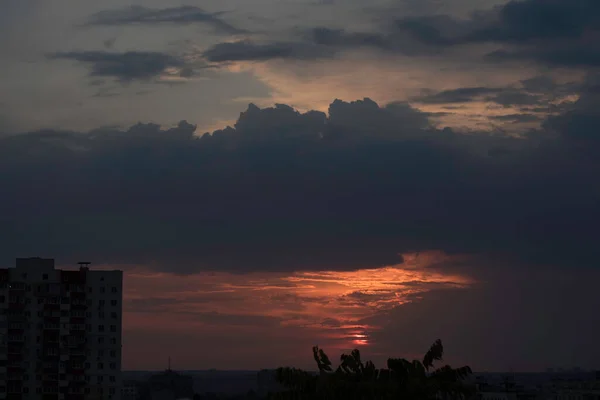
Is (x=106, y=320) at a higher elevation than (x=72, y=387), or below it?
higher

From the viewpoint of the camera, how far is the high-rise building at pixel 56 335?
15750cm

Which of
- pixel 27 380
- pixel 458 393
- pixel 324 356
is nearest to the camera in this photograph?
pixel 458 393

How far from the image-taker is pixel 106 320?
164m

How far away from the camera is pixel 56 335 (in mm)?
160500

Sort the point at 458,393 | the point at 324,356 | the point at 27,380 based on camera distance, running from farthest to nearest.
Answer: the point at 27,380, the point at 324,356, the point at 458,393

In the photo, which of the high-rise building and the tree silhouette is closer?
the tree silhouette

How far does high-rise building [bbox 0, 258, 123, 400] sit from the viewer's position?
15750 cm

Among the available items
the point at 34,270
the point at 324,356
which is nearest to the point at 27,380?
the point at 34,270

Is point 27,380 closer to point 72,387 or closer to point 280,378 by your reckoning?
point 72,387

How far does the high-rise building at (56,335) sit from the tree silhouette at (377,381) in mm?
115782

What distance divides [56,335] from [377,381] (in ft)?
399

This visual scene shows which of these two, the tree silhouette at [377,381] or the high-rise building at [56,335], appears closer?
the tree silhouette at [377,381]

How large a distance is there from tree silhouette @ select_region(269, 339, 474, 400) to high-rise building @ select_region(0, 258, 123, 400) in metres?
→ 116

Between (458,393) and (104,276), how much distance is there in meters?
128
